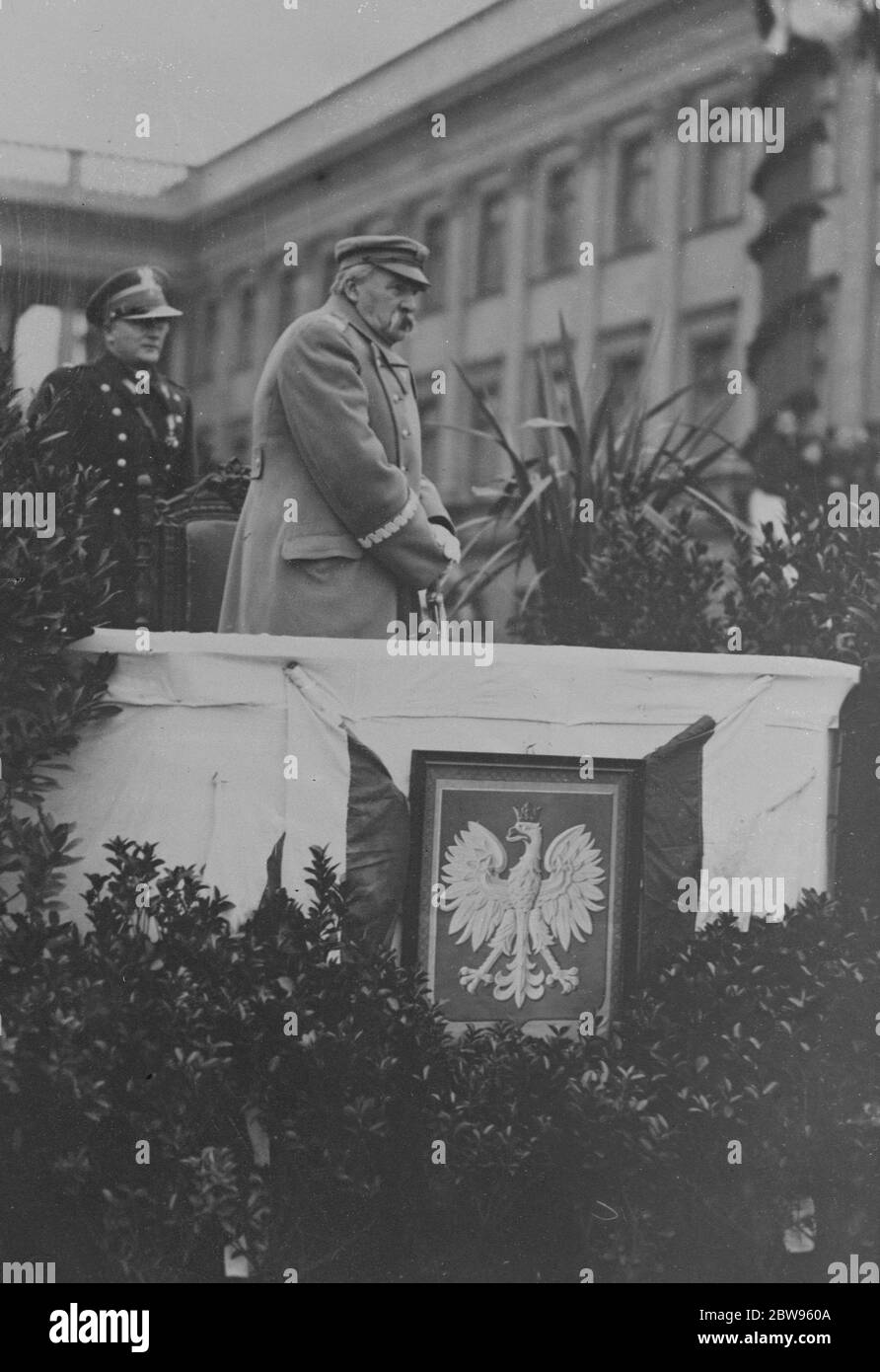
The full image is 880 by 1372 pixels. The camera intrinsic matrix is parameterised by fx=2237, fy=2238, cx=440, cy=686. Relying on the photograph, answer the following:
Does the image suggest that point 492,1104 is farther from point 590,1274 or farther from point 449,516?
point 449,516

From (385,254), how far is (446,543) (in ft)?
2.27

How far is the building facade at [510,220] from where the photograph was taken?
5113mm

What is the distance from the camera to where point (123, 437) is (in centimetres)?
531

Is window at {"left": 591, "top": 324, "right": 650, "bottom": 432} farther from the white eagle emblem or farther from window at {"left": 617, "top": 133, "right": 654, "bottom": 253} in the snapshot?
the white eagle emblem

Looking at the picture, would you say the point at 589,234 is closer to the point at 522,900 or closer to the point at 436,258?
the point at 436,258

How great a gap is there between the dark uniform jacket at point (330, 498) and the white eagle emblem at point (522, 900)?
0.62m

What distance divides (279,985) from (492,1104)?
52cm

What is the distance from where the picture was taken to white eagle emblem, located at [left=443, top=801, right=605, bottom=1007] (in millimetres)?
4832

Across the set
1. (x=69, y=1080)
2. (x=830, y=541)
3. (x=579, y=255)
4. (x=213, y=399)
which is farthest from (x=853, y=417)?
(x=69, y=1080)

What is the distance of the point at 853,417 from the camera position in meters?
5.54

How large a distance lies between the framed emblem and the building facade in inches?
40.2

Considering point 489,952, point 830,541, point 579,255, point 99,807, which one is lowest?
point 489,952

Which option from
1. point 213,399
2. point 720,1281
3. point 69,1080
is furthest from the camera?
point 213,399

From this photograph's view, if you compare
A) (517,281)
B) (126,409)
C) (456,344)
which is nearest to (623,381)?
(517,281)
